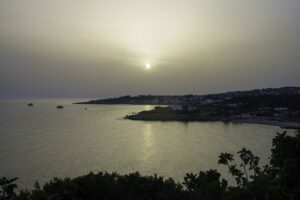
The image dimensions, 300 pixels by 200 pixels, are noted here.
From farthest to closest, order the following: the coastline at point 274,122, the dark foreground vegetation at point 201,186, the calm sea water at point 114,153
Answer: the coastline at point 274,122
the calm sea water at point 114,153
the dark foreground vegetation at point 201,186

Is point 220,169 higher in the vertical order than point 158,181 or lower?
lower

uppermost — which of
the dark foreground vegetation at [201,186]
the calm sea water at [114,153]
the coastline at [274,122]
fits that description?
the dark foreground vegetation at [201,186]

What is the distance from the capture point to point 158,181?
410 inches

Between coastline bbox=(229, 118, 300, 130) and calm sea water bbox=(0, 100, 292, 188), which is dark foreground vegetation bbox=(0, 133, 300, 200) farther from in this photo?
coastline bbox=(229, 118, 300, 130)

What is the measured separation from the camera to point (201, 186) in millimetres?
10109

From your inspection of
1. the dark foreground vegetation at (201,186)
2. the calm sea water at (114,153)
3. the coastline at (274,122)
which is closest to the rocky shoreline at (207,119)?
the coastline at (274,122)

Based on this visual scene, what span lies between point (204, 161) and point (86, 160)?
1077 cm

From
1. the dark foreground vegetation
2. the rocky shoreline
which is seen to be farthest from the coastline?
the dark foreground vegetation

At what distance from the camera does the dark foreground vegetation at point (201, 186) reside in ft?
25.0

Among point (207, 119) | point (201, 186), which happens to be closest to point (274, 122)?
point (207, 119)

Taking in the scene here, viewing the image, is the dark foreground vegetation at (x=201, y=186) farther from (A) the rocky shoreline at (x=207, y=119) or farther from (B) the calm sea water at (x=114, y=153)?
(A) the rocky shoreline at (x=207, y=119)

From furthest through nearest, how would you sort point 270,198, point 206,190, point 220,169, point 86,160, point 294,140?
point 86,160 < point 220,169 < point 206,190 < point 294,140 < point 270,198

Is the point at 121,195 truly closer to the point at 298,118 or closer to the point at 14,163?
the point at 14,163

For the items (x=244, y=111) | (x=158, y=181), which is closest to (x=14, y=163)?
(x=158, y=181)
